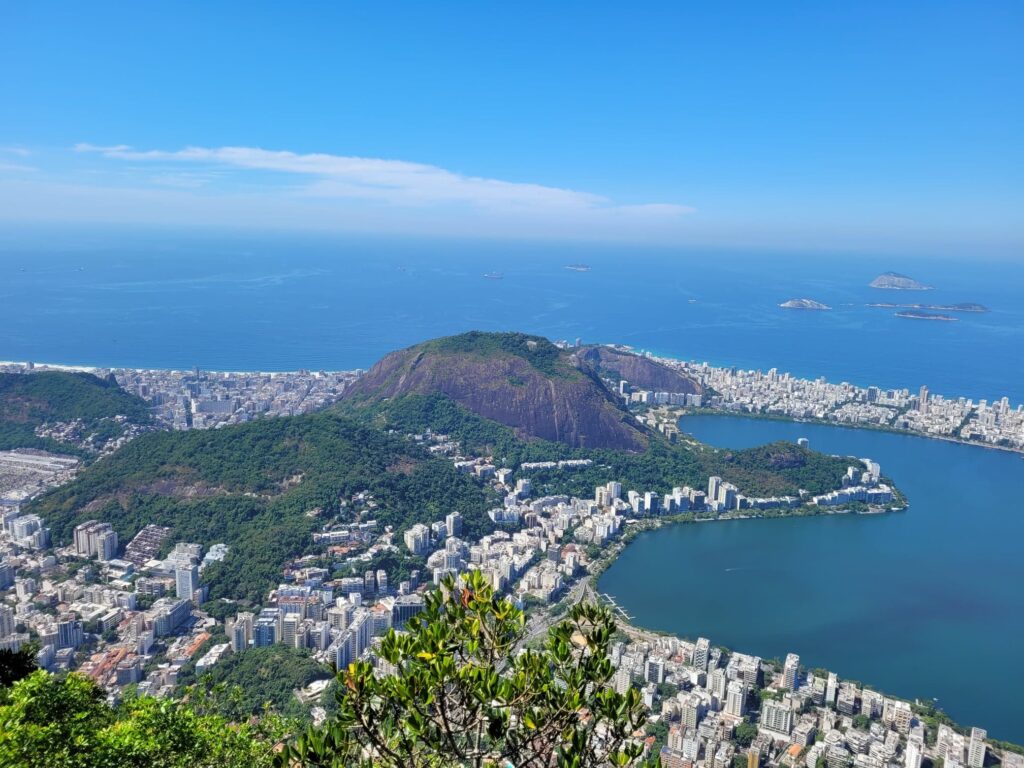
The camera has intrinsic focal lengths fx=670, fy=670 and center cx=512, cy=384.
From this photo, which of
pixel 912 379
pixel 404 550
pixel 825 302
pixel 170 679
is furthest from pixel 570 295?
pixel 170 679

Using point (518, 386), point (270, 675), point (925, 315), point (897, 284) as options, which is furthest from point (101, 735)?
point (897, 284)

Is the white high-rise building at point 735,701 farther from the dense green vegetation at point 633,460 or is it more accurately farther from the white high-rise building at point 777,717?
the dense green vegetation at point 633,460

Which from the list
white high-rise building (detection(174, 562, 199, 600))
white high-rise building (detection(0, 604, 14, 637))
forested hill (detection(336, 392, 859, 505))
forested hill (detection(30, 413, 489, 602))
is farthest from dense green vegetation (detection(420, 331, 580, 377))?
white high-rise building (detection(0, 604, 14, 637))

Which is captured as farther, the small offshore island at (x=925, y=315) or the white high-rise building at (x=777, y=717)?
the small offshore island at (x=925, y=315)

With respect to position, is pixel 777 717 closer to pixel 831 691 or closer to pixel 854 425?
pixel 831 691

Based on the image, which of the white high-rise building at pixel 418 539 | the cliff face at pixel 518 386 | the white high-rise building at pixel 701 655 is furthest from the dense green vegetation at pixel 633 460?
the white high-rise building at pixel 701 655
